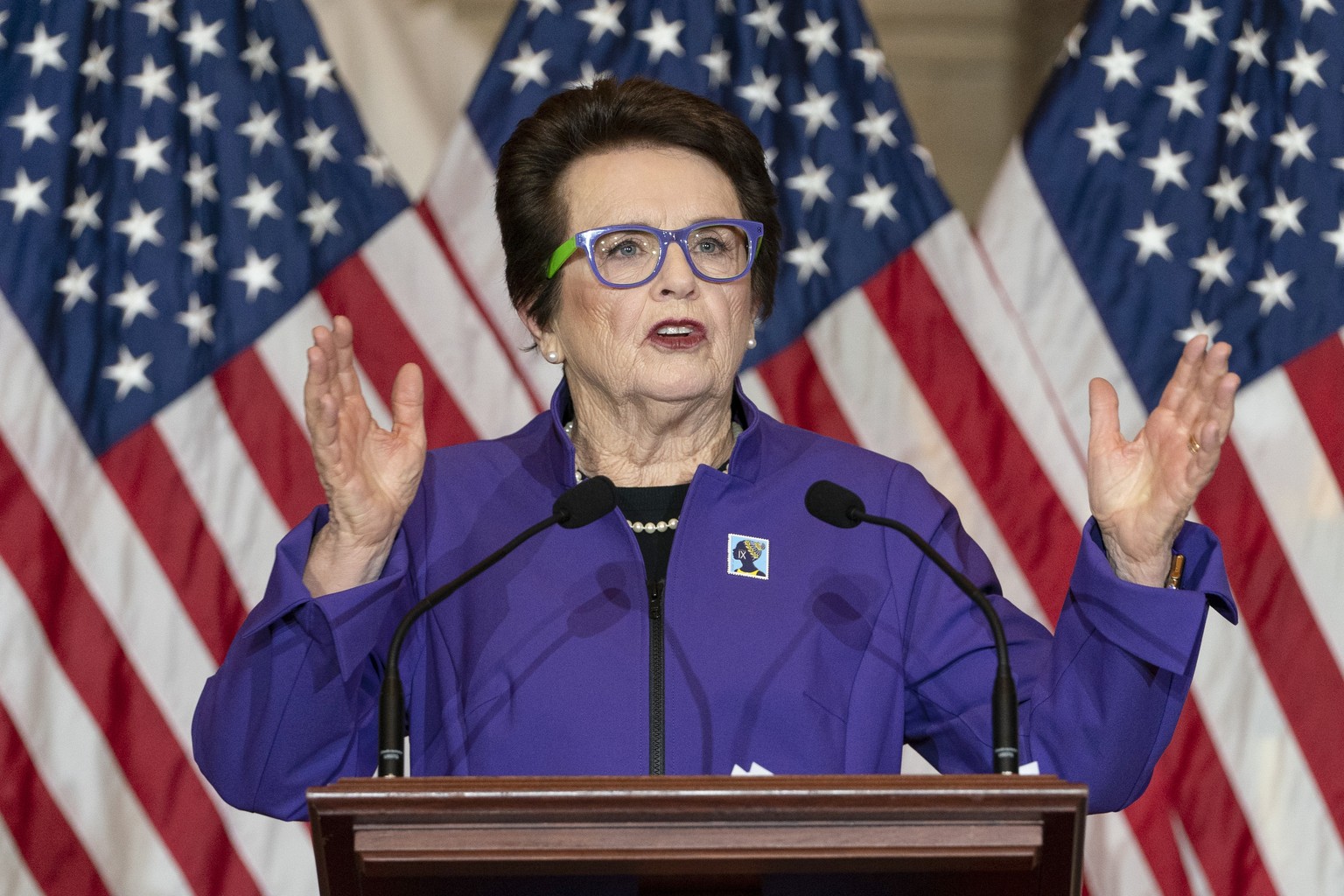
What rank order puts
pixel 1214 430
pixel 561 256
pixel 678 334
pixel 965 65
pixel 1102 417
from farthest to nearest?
pixel 965 65 < pixel 561 256 < pixel 678 334 < pixel 1102 417 < pixel 1214 430

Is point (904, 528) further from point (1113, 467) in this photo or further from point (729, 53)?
point (729, 53)

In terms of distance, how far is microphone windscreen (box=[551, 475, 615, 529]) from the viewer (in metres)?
1.62

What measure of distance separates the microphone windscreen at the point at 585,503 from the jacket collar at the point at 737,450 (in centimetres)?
31

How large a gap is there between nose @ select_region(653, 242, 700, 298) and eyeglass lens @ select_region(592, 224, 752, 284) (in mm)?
20

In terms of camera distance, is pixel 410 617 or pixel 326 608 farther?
pixel 326 608

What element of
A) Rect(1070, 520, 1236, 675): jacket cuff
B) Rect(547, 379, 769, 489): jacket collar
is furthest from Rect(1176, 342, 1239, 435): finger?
Rect(547, 379, 769, 489): jacket collar

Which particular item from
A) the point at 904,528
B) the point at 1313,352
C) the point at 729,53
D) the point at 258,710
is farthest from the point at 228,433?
the point at 1313,352

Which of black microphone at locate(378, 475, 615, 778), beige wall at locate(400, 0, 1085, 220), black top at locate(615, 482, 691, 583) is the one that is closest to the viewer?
black microphone at locate(378, 475, 615, 778)

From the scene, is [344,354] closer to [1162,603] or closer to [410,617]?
[410,617]

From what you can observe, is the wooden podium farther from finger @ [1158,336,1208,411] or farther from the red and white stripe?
the red and white stripe

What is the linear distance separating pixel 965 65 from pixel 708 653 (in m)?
2.28

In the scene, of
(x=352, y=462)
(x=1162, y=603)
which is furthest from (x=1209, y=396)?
(x=352, y=462)

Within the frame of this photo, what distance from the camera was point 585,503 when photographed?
63.9 inches

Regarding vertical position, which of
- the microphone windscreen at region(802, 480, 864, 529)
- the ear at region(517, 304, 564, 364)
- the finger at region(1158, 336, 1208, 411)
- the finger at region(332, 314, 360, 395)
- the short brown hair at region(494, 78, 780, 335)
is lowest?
the microphone windscreen at region(802, 480, 864, 529)
